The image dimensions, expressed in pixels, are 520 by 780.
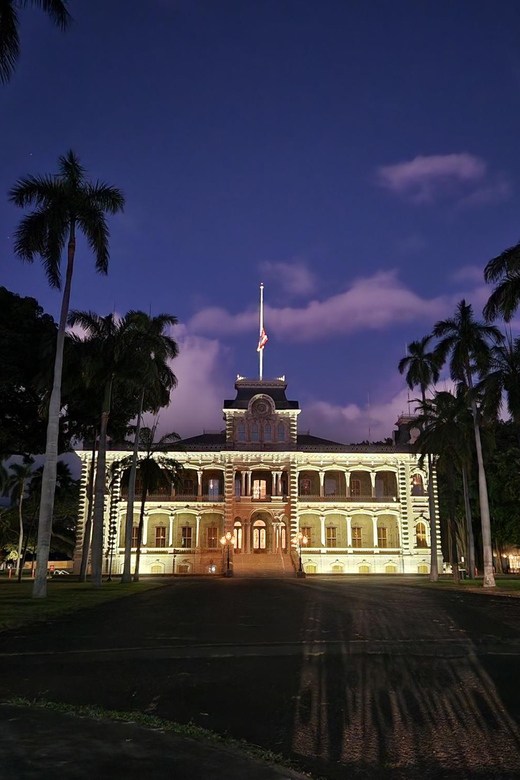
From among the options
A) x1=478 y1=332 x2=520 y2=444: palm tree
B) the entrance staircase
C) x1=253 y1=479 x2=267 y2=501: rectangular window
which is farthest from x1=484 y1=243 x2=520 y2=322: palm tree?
x1=253 y1=479 x2=267 y2=501: rectangular window

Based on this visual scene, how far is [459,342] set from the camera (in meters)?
38.3

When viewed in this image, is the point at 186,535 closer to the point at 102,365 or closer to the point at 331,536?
the point at 331,536

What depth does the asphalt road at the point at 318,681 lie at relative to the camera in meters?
5.52

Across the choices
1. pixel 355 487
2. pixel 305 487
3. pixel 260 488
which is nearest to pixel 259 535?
pixel 260 488

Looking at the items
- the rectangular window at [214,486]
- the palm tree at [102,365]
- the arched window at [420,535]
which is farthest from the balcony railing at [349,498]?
the palm tree at [102,365]

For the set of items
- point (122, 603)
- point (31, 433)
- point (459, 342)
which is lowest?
point (122, 603)

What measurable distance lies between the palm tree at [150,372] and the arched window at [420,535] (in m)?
33.3

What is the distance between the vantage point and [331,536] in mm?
62250

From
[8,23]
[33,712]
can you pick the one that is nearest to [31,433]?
[8,23]

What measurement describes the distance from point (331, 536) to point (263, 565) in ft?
36.3

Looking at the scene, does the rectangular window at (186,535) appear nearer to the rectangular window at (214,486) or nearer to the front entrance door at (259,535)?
the rectangular window at (214,486)

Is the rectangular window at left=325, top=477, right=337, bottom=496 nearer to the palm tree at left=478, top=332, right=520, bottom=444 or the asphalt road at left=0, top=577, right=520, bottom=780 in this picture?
the palm tree at left=478, top=332, right=520, bottom=444

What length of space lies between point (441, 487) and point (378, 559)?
965 centimetres

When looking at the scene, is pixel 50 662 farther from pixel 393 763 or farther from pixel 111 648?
pixel 393 763
